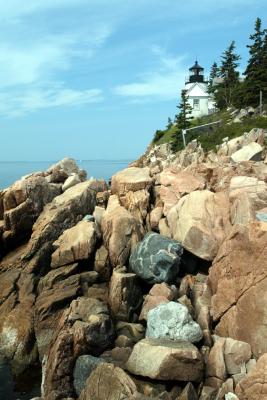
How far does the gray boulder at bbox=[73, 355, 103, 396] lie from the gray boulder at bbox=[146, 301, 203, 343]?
8.85 ft

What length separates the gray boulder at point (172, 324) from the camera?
19.7 meters

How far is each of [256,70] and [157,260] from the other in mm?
54872

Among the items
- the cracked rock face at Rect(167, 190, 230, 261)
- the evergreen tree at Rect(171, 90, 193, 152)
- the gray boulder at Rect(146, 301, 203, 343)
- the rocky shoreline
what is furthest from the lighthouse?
the gray boulder at Rect(146, 301, 203, 343)

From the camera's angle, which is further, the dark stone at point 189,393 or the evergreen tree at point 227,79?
the evergreen tree at point 227,79

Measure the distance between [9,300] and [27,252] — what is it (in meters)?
3.39

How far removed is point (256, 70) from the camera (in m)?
71.8

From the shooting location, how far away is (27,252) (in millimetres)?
28672

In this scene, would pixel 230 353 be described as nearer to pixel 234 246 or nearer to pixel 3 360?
pixel 234 246

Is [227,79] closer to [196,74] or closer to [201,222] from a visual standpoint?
[196,74]

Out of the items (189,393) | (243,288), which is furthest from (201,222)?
(189,393)

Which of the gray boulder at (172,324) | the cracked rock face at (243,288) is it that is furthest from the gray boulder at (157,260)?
the gray boulder at (172,324)

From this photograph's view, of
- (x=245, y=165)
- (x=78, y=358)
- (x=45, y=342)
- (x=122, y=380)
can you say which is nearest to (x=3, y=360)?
(x=45, y=342)

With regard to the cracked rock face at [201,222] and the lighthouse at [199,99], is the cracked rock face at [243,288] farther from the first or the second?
the lighthouse at [199,99]

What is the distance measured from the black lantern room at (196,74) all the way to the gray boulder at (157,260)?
11627 centimetres
